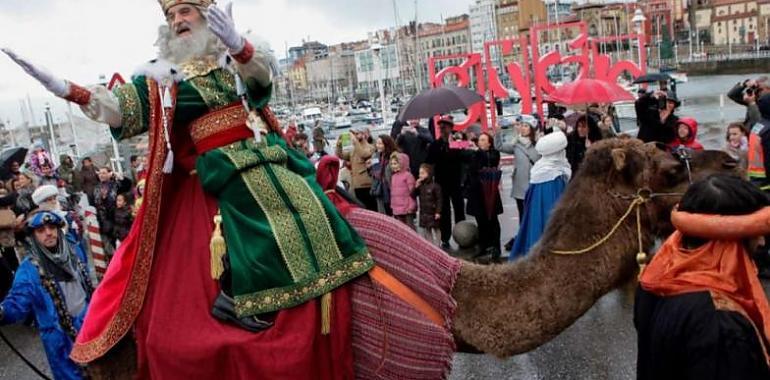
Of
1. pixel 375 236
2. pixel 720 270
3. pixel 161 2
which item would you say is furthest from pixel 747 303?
pixel 161 2

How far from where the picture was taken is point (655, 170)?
3.35 meters

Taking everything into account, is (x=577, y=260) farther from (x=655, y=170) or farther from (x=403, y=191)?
(x=403, y=191)

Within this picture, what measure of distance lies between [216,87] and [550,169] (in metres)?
4.61

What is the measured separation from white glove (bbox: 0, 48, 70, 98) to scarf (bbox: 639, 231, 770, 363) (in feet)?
8.16

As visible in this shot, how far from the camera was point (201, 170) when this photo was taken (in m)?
3.19

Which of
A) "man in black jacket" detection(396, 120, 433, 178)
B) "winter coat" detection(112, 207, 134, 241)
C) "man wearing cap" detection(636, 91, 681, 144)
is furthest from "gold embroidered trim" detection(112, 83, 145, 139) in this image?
"man in black jacket" detection(396, 120, 433, 178)

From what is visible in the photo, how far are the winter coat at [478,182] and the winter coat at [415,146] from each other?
1.58 meters

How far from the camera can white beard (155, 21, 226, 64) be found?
11.0ft

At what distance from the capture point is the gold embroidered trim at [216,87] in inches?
129

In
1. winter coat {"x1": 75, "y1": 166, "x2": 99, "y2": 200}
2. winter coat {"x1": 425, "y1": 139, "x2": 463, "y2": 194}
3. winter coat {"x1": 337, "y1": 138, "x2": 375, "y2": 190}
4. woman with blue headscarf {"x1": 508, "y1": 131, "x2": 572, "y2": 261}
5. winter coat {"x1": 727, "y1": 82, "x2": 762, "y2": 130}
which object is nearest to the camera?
woman with blue headscarf {"x1": 508, "y1": 131, "x2": 572, "y2": 261}

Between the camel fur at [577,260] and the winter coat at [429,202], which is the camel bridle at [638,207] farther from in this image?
the winter coat at [429,202]

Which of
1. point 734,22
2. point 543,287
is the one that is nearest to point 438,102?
point 543,287

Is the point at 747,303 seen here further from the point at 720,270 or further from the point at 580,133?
the point at 580,133

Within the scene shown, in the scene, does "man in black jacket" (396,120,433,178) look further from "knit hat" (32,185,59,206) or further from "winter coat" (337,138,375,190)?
"knit hat" (32,185,59,206)
